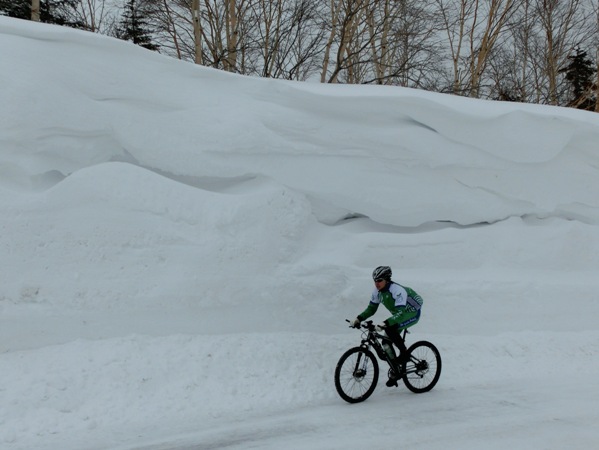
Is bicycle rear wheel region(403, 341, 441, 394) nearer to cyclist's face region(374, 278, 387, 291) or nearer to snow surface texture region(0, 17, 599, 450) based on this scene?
snow surface texture region(0, 17, 599, 450)

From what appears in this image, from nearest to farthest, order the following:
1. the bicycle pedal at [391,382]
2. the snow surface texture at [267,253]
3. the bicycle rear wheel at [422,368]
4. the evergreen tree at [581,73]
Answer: the snow surface texture at [267,253]
the bicycle pedal at [391,382]
the bicycle rear wheel at [422,368]
the evergreen tree at [581,73]

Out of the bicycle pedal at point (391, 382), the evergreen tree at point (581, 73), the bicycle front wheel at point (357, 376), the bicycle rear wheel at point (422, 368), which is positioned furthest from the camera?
the evergreen tree at point (581, 73)

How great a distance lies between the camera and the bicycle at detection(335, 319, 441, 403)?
5703mm

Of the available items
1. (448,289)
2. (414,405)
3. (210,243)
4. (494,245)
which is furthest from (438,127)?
(414,405)

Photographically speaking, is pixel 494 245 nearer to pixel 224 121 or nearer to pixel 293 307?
pixel 293 307

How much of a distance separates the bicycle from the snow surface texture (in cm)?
23

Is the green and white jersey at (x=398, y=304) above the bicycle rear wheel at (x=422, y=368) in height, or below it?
above

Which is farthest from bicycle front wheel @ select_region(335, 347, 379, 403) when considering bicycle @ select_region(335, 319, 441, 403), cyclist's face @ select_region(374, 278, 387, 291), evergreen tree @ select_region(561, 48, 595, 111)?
evergreen tree @ select_region(561, 48, 595, 111)

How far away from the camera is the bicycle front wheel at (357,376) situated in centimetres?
570

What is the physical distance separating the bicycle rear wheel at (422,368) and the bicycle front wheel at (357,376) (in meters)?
0.49

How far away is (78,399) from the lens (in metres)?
5.16

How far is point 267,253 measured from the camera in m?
7.29

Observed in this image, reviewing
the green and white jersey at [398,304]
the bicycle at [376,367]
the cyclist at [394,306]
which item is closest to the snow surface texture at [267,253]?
the bicycle at [376,367]

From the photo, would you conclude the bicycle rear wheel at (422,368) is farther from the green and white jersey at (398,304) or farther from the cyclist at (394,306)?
the green and white jersey at (398,304)
